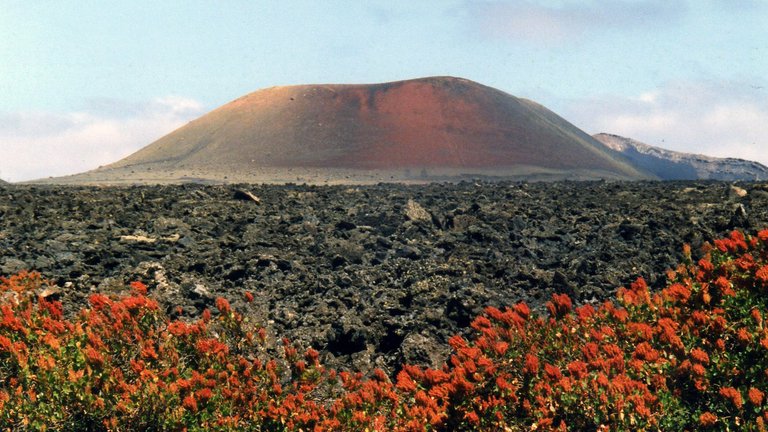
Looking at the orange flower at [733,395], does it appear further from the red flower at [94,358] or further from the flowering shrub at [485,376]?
the red flower at [94,358]

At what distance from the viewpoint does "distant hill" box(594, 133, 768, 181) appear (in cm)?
10112

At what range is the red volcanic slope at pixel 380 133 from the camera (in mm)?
75000

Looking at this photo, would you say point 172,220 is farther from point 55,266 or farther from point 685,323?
point 685,323

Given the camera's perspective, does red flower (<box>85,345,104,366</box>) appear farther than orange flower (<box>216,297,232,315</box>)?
No

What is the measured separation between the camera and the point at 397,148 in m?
77.2

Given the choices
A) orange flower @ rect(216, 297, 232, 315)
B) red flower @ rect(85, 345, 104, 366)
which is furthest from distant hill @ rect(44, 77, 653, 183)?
red flower @ rect(85, 345, 104, 366)

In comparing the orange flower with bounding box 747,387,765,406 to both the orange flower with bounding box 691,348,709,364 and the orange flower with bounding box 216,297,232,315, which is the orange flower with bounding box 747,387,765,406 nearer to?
the orange flower with bounding box 691,348,709,364

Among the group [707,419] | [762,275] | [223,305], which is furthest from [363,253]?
[707,419]

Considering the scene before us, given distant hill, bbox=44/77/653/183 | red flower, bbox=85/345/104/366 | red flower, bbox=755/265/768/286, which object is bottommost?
red flower, bbox=85/345/104/366

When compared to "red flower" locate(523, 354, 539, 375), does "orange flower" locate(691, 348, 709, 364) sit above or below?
above

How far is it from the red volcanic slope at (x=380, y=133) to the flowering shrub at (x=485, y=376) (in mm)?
64246

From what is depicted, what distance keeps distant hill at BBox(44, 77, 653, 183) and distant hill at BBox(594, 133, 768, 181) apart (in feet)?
35.4

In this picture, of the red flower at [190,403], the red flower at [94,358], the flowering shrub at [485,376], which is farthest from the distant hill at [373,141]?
the red flower at [190,403]

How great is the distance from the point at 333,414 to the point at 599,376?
7.58 ft
